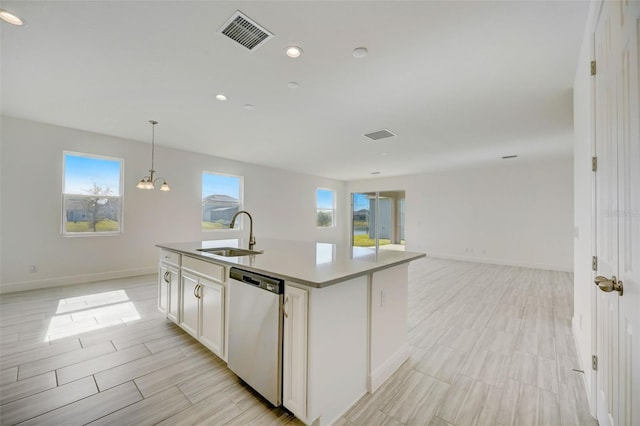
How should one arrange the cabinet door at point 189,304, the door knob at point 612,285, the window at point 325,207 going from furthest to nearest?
the window at point 325,207, the cabinet door at point 189,304, the door knob at point 612,285

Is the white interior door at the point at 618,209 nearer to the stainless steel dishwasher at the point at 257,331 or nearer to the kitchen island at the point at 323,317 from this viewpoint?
the kitchen island at the point at 323,317

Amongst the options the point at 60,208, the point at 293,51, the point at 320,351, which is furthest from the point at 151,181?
the point at 320,351

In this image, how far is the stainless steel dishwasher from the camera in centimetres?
154

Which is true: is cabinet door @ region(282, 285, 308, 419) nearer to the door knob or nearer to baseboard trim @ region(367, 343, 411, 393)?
baseboard trim @ region(367, 343, 411, 393)

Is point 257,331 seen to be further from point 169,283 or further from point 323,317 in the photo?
point 169,283

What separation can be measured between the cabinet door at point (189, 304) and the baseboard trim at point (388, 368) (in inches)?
62.1

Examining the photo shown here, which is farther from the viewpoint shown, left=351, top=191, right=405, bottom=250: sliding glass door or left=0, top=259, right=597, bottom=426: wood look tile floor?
left=351, top=191, right=405, bottom=250: sliding glass door

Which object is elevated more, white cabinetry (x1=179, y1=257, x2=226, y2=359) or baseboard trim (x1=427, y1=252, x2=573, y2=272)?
white cabinetry (x1=179, y1=257, x2=226, y2=359)

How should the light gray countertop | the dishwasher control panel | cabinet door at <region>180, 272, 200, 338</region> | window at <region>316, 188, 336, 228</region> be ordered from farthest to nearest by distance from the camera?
1. window at <region>316, 188, 336, 228</region>
2. cabinet door at <region>180, 272, 200, 338</region>
3. the dishwasher control panel
4. the light gray countertop

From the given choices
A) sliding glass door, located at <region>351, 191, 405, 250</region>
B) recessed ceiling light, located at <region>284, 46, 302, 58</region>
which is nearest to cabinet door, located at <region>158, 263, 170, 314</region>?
recessed ceiling light, located at <region>284, 46, 302, 58</region>

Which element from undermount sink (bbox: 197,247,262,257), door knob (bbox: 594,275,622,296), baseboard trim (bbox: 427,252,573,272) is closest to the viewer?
door knob (bbox: 594,275,622,296)

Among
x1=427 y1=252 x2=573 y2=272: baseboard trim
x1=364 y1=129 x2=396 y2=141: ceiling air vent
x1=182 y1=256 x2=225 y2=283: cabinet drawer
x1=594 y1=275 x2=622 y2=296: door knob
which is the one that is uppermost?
x1=364 y1=129 x2=396 y2=141: ceiling air vent

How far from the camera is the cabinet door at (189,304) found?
7.54 feet

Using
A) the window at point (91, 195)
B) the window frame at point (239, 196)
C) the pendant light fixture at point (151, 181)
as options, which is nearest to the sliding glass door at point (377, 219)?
the window frame at point (239, 196)
